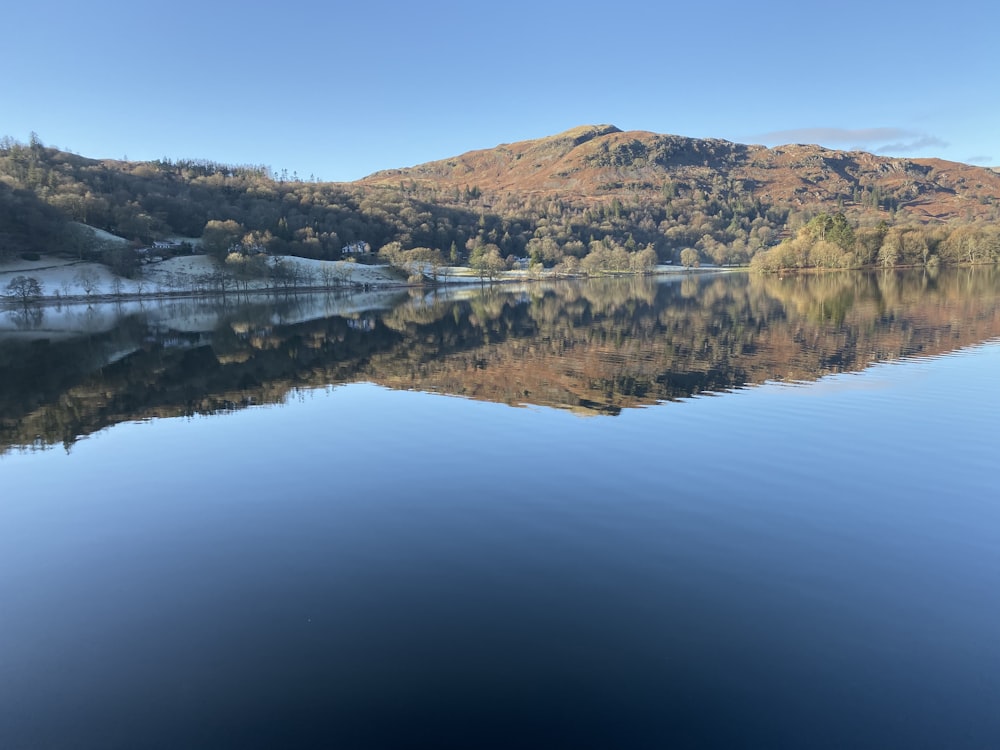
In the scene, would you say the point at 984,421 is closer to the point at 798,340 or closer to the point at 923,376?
the point at 923,376

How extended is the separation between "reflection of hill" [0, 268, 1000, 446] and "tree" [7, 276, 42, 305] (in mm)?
60410

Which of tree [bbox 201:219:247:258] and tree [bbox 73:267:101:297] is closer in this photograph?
tree [bbox 73:267:101:297]

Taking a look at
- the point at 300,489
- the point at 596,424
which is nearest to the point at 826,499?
the point at 596,424

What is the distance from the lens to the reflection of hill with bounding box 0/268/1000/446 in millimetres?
26484

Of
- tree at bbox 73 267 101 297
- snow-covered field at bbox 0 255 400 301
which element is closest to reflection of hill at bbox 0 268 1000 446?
tree at bbox 73 267 101 297

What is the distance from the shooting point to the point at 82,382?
104 ft

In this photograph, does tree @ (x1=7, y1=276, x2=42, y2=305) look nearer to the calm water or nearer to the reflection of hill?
the reflection of hill

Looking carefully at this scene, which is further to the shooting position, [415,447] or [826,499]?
[415,447]

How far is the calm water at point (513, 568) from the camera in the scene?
24.1 ft

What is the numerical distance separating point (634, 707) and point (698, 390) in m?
19.6

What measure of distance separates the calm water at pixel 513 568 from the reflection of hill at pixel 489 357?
0.78 meters

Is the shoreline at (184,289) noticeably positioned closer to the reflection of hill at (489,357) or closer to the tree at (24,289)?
the tree at (24,289)

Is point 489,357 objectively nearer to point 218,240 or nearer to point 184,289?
point 184,289

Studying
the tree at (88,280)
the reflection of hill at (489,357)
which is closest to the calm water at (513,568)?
the reflection of hill at (489,357)
